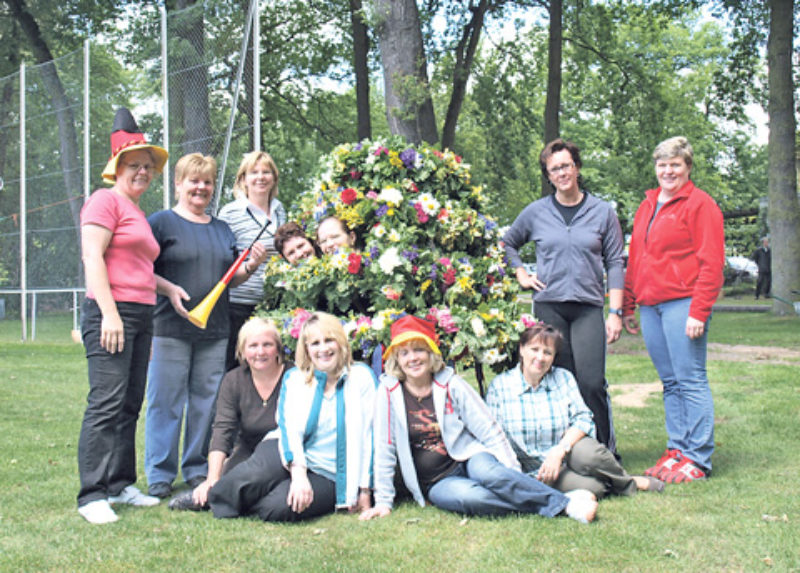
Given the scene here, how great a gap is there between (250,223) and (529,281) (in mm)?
1861

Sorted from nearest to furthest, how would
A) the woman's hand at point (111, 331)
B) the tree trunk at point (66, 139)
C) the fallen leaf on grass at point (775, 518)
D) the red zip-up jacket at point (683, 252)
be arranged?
the fallen leaf on grass at point (775, 518), the woman's hand at point (111, 331), the red zip-up jacket at point (683, 252), the tree trunk at point (66, 139)

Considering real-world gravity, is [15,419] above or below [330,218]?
below

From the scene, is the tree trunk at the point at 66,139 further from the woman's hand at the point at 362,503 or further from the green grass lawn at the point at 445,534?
the woman's hand at the point at 362,503

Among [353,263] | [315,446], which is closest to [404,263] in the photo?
[353,263]

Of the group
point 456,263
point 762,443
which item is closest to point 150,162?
point 456,263

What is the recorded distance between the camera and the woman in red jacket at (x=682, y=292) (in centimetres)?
478

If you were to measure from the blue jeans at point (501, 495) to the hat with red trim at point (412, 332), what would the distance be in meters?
0.73

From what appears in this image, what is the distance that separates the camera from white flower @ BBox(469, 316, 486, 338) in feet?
15.4

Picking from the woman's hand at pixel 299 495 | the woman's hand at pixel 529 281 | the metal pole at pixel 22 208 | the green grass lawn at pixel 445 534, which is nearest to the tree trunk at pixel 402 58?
the woman's hand at pixel 529 281

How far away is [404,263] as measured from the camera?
4793mm

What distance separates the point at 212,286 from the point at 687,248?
2898 millimetres

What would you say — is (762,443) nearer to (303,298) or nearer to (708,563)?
(708,563)

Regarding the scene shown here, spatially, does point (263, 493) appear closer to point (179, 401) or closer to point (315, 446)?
point (315, 446)

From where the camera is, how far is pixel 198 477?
16.3ft
